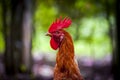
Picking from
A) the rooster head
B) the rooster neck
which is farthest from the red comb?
the rooster neck

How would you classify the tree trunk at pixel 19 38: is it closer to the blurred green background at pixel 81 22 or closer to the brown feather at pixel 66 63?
the blurred green background at pixel 81 22

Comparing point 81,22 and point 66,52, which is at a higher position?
point 81,22

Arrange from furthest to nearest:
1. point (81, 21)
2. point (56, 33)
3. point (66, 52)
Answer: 1. point (81, 21)
2. point (56, 33)
3. point (66, 52)

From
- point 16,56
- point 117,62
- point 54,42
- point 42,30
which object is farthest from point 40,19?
point 54,42

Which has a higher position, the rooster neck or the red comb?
the red comb

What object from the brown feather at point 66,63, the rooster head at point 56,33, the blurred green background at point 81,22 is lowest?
the brown feather at point 66,63

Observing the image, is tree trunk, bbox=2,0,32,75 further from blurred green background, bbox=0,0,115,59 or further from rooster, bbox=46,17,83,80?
rooster, bbox=46,17,83,80

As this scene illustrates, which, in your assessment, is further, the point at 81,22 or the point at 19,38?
the point at 81,22

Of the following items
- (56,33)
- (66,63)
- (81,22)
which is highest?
(81,22)

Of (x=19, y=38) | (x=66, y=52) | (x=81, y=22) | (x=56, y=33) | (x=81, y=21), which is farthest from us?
(x=81, y=22)

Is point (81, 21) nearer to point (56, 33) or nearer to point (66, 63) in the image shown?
point (56, 33)

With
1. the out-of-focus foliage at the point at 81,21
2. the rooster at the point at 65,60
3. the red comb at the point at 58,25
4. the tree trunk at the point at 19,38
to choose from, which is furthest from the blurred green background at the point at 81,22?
the rooster at the point at 65,60

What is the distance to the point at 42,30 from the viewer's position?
15945 mm

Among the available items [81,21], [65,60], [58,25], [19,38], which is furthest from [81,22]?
[65,60]
